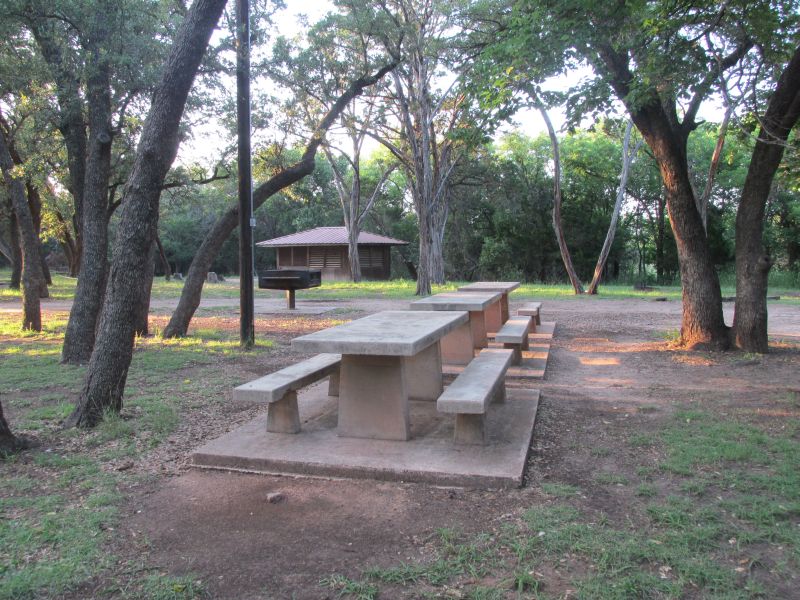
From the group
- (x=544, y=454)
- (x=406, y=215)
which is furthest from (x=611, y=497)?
(x=406, y=215)

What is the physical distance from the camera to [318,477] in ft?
12.5

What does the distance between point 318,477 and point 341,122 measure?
19.7 metres

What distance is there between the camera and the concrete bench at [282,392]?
13.6ft

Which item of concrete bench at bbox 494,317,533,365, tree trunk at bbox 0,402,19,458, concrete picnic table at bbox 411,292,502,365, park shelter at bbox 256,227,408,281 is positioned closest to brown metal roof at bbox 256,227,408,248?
park shelter at bbox 256,227,408,281

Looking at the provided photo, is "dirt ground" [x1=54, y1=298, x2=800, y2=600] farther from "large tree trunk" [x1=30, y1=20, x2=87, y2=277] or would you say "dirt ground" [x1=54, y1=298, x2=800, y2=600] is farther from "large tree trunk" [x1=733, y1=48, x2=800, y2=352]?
"large tree trunk" [x1=30, y1=20, x2=87, y2=277]

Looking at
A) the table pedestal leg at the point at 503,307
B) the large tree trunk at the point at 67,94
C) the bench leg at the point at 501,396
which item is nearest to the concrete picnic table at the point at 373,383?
the bench leg at the point at 501,396

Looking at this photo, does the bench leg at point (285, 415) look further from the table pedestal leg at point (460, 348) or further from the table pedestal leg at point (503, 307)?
the table pedestal leg at point (503, 307)

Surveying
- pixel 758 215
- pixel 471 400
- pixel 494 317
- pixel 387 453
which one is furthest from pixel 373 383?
pixel 758 215

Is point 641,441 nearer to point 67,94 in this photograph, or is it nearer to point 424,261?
point 67,94

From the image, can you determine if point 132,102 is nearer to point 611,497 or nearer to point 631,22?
point 631,22

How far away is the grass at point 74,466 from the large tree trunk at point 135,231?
280 mm

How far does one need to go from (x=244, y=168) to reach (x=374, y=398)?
5.45 metres

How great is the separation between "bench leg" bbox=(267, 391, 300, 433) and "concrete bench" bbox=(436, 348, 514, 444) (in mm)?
1100

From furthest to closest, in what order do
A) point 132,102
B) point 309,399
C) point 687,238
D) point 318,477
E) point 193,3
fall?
point 132,102
point 687,238
point 309,399
point 193,3
point 318,477
